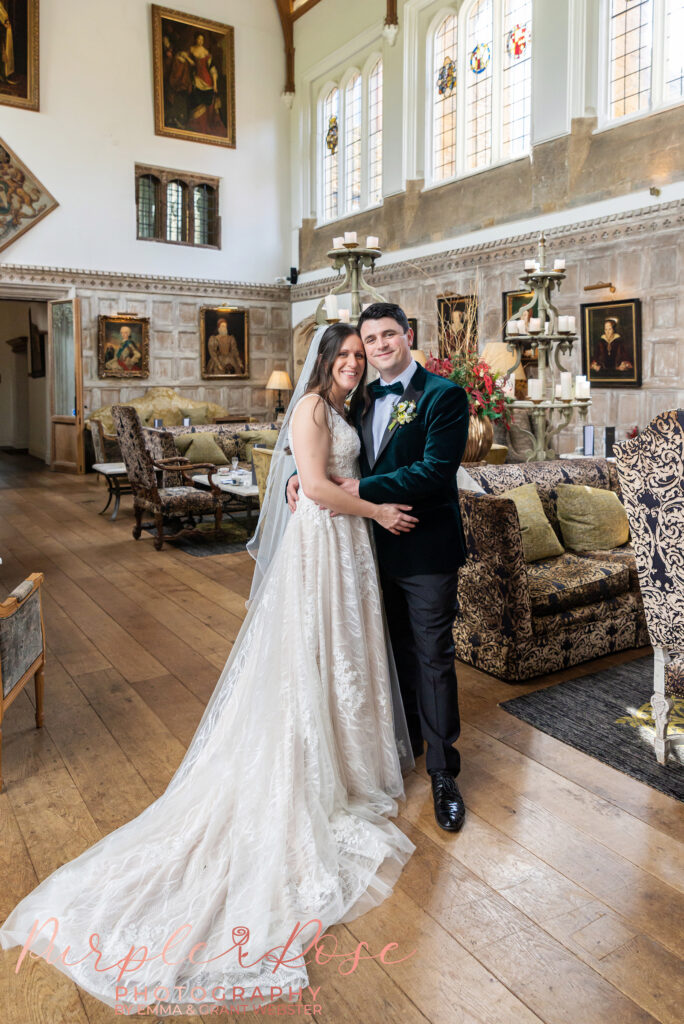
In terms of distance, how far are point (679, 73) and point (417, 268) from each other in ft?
13.9

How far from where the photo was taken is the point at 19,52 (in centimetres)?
1175

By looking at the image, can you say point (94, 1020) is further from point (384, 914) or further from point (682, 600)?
point (682, 600)

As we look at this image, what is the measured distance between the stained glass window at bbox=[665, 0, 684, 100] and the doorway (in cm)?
1113

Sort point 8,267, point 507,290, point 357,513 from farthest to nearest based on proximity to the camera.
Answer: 1. point 8,267
2. point 507,290
3. point 357,513

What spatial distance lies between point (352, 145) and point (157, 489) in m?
9.23

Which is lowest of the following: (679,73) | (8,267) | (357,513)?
(357,513)

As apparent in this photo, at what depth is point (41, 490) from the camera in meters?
10.9

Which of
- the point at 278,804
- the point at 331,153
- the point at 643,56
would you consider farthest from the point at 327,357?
the point at 331,153

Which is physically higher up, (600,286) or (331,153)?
(331,153)

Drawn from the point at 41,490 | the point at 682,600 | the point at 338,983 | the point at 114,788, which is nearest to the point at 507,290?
the point at 41,490

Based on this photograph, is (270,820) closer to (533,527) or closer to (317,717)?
(317,717)

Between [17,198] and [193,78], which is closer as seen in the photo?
[17,198]

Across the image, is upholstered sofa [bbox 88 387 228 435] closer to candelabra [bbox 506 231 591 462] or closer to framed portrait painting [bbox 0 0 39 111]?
framed portrait painting [bbox 0 0 39 111]

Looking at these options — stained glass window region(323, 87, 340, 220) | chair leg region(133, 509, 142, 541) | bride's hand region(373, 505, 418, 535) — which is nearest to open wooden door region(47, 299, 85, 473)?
stained glass window region(323, 87, 340, 220)
